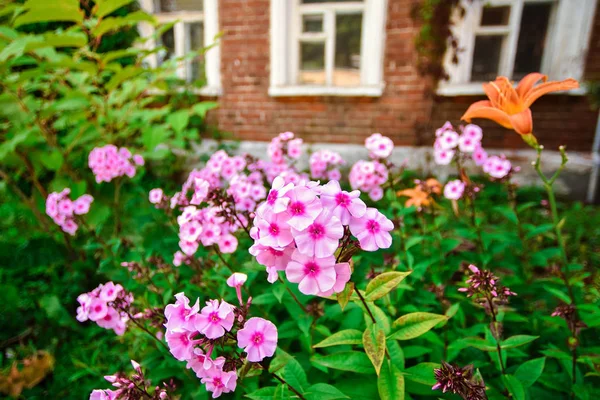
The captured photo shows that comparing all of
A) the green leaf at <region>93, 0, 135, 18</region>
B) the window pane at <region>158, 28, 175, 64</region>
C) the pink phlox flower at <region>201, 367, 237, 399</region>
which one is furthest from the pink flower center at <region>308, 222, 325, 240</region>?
the window pane at <region>158, 28, 175, 64</region>

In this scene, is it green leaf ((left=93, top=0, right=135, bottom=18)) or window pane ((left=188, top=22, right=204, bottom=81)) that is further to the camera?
window pane ((left=188, top=22, right=204, bottom=81))

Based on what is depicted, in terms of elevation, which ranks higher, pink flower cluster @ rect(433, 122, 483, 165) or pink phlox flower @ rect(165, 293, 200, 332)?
pink flower cluster @ rect(433, 122, 483, 165)

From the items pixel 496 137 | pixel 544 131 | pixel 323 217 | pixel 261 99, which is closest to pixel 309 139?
pixel 261 99

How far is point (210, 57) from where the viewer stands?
4.82 metres

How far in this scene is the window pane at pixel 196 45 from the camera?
16.7 feet

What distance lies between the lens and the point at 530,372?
1.02 m

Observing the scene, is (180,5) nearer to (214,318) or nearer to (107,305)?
(107,305)

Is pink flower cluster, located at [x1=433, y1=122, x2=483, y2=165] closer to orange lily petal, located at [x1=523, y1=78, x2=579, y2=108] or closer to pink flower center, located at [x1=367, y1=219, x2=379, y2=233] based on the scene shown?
orange lily petal, located at [x1=523, y1=78, x2=579, y2=108]

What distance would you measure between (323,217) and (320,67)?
4.60 m

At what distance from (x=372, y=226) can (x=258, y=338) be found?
32cm

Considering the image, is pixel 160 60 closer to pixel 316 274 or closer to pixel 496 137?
pixel 496 137

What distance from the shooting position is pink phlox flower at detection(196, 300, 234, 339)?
722mm

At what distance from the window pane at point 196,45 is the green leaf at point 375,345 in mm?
4841

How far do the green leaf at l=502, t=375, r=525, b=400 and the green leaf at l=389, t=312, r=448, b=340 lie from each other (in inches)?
9.6
